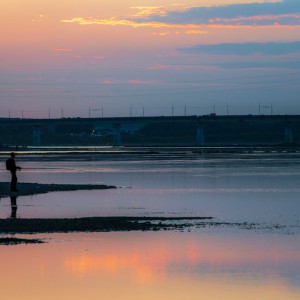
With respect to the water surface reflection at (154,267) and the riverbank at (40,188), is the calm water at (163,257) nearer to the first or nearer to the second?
the water surface reflection at (154,267)

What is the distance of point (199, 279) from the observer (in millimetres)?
22828

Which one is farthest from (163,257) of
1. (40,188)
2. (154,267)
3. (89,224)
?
(40,188)

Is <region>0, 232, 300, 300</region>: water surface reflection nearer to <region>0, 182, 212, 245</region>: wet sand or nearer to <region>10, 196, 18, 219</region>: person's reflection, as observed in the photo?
<region>0, 182, 212, 245</region>: wet sand

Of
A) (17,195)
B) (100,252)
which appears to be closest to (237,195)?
(17,195)

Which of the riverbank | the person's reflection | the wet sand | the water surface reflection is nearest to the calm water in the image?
the water surface reflection

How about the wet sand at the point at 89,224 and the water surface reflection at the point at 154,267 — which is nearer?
the water surface reflection at the point at 154,267

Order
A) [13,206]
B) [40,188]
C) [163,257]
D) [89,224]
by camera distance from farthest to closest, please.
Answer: [40,188]
[13,206]
[89,224]
[163,257]

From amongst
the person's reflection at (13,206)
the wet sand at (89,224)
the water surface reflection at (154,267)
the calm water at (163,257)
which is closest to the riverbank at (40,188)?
the person's reflection at (13,206)

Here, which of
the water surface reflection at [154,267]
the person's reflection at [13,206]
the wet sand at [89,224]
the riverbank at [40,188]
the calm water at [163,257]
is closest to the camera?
the water surface reflection at [154,267]

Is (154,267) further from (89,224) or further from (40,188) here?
(40,188)

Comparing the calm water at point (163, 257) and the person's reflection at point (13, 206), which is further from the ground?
the person's reflection at point (13, 206)

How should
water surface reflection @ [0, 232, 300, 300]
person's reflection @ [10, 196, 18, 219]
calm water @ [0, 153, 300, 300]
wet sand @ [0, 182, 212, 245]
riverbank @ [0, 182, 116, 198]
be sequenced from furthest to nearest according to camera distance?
riverbank @ [0, 182, 116, 198] → person's reflection @ [10, 196, 18, 219] → wet sand @ [0, 182, 212, 245] → calm water @ [0, 153, 300, 300] → water surface reflection @ [0, 232, 300, 300]

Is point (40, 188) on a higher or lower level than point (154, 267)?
higher

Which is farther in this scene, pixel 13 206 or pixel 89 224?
pixel 13 206
